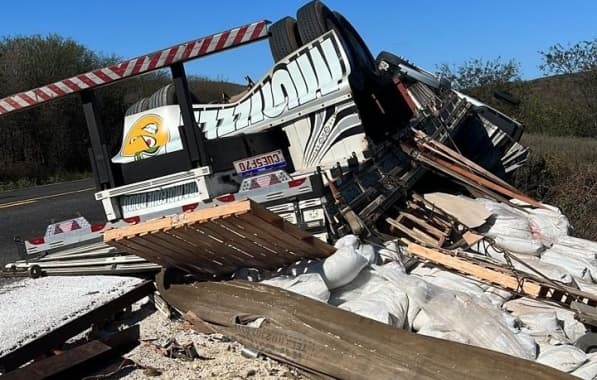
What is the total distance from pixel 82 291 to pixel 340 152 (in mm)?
2404

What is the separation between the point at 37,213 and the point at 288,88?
554 centimetres

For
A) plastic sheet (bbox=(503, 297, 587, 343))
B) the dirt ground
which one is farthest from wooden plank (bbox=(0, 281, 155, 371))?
plastic sheet (bbox=(503, 297, 587, 343))

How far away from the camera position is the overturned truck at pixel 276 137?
16.9ft

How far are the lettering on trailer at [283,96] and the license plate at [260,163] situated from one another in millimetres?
700

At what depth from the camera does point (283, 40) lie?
680 cm

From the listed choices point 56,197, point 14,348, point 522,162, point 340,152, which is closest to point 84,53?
point 56,197

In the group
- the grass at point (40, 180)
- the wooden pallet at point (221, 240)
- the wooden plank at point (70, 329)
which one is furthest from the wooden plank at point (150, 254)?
the grass at point (40, 180)

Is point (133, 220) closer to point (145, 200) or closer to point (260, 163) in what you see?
point (145, 200)

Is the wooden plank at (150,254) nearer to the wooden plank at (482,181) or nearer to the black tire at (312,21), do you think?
the black tire at (312,21)

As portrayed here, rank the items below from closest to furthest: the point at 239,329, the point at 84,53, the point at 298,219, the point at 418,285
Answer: the point at 239,329 → the point at 418,285 → the point at 298,219 → the point at 84,53

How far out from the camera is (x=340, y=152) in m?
6.11

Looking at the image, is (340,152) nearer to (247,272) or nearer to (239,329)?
(247,272)

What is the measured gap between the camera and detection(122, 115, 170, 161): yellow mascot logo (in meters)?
6.25

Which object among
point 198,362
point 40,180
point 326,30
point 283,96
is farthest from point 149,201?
point 40,180
